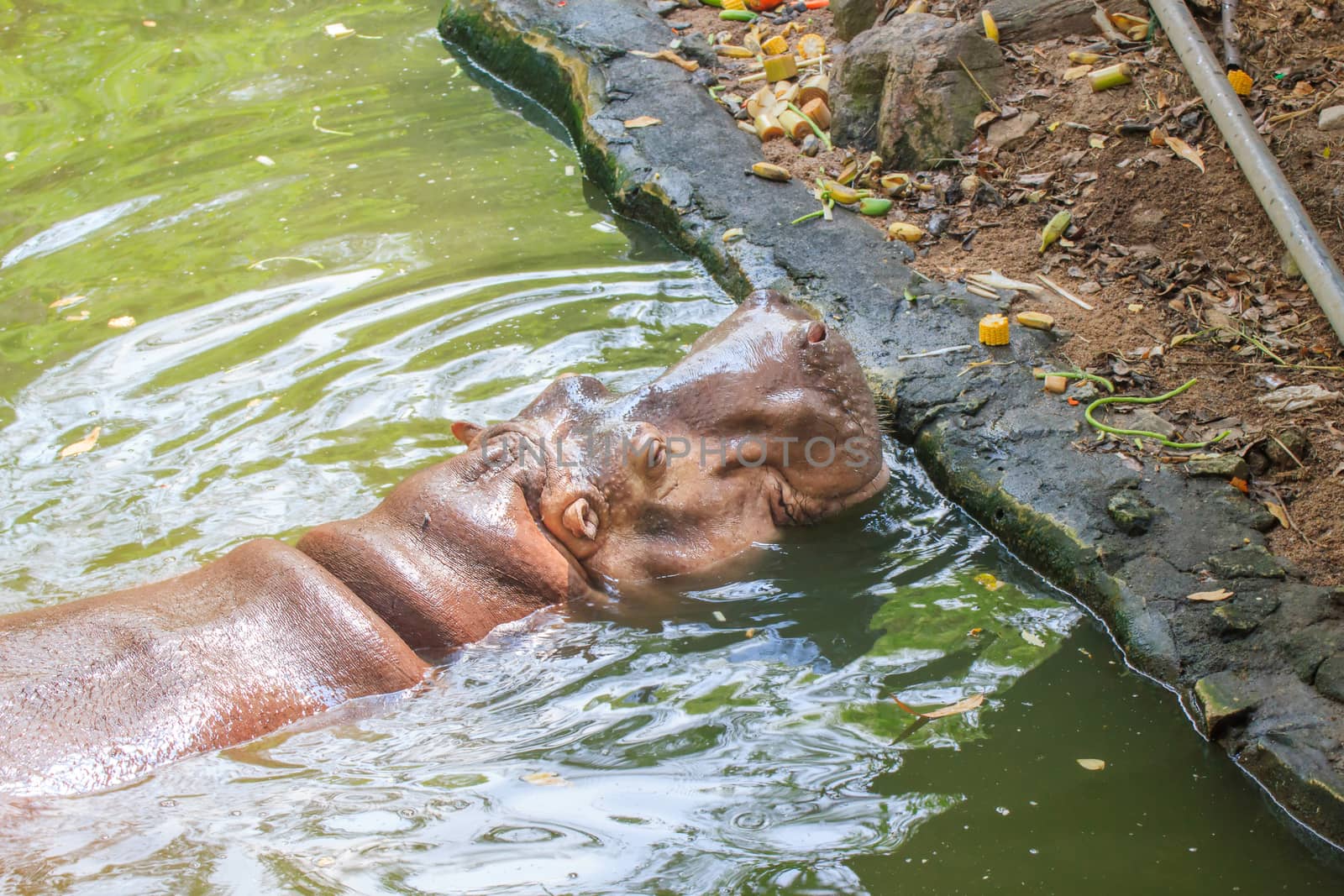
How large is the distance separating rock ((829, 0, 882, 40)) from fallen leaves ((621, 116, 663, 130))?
1.52 m

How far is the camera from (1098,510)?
4609 millimetres

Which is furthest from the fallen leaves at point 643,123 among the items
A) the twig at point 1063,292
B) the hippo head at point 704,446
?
the hippo head at point 704,446

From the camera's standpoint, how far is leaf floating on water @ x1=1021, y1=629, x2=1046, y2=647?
4.29 metres

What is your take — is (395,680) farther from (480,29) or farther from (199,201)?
(480,29)

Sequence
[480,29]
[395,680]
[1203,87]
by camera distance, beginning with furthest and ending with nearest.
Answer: [480,29] → [1203,87] → [395,680]

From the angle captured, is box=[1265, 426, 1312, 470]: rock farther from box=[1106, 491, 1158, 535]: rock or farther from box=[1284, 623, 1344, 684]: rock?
box=[1284, 623, 1344, 684]: rock

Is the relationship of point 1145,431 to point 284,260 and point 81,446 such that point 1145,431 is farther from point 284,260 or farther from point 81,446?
point 284,260

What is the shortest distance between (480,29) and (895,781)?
846cm

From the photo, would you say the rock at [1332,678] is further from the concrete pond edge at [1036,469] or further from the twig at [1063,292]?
the twig at [1063,292]

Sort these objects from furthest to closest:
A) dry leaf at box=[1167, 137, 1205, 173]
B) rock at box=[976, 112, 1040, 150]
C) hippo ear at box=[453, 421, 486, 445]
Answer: rock at box=[976, 112, 1040, 150], dry leaf at box=[1167, 137, 1205, 173], hippo ear at box=[453, 421, 486, 445]

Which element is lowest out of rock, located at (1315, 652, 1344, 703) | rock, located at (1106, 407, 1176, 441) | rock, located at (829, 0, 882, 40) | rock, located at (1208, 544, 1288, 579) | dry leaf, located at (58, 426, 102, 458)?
rock, located at (1315, 652, 1344, 703)

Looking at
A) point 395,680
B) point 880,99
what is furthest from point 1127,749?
point 880,99

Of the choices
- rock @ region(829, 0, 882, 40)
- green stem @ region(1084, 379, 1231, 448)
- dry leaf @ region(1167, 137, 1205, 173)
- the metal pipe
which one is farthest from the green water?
dry leaf @ region(1167, 137, 1205, 173)

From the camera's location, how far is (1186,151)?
20.4ft
